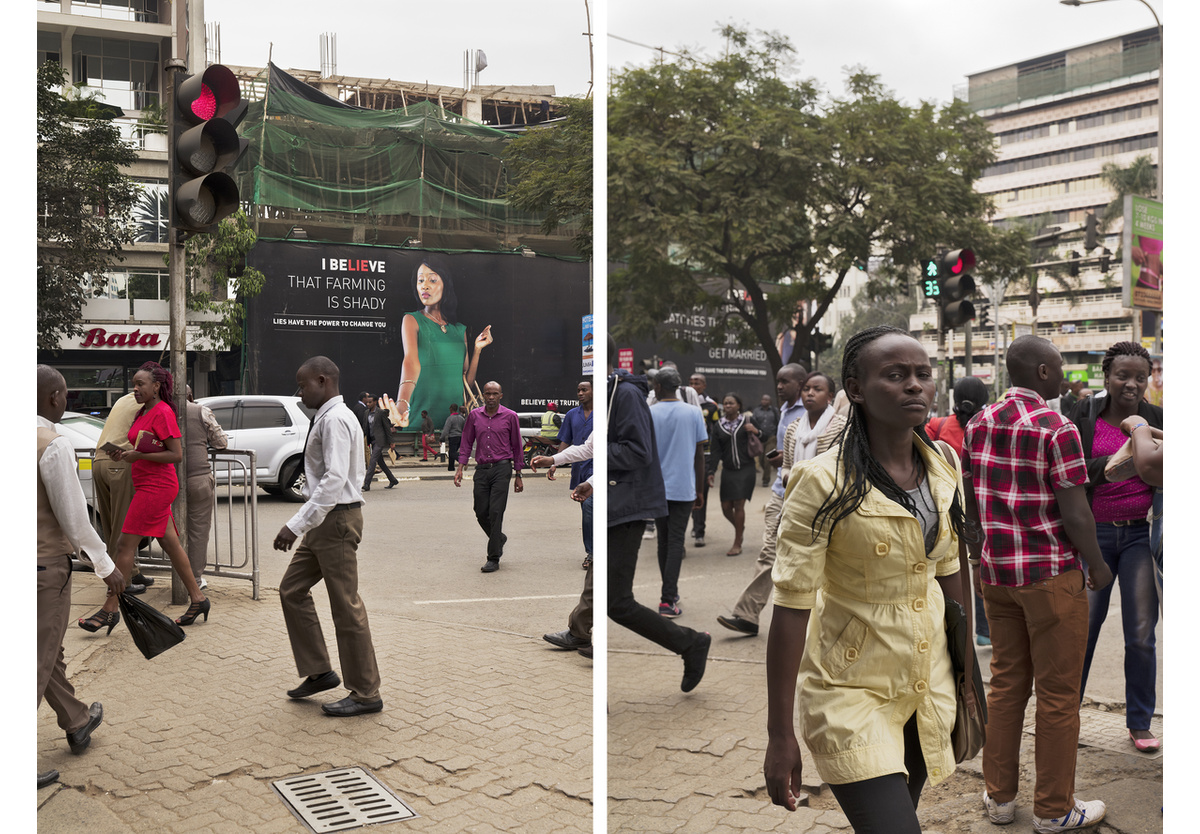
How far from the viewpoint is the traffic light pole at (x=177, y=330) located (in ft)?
13.2

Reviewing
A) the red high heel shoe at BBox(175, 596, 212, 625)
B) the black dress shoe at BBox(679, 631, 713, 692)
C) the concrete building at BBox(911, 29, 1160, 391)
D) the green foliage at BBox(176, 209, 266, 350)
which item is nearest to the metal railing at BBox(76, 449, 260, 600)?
the red high heel shoe at BBox(175, 596, 212, 625)

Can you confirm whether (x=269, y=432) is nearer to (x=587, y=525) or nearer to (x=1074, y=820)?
(x=587, y=525)

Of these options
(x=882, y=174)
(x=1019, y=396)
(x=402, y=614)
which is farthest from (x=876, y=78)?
(x=1019, y=396)

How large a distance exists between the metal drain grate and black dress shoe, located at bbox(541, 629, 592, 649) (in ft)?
6.48

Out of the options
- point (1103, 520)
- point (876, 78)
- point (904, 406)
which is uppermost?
point (876, 78)

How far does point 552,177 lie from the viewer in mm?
4094

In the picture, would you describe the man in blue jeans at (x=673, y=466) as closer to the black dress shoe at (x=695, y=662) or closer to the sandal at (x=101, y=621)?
the black dress shoe at (x=695, y=662)

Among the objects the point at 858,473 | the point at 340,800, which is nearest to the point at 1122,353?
the point at 858,473

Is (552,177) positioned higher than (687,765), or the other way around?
(552,177)

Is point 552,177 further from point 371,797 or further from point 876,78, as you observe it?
point 876,78

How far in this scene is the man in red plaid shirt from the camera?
3.47 m

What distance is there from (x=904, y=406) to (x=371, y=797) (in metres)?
2.64

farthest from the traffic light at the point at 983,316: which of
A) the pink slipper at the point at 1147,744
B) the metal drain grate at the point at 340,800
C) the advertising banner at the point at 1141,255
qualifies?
the metal drain grate at the point at 340,800

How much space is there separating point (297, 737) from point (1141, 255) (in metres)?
21.7
